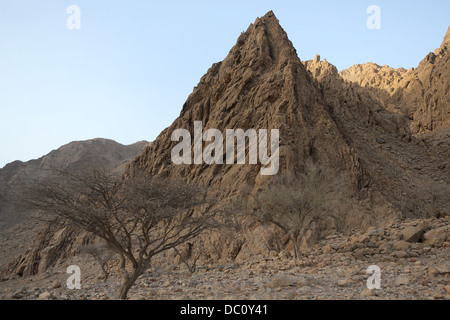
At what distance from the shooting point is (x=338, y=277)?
1080 centimetres

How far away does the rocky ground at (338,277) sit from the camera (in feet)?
27.8

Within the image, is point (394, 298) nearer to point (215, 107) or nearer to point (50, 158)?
point (215, 107)

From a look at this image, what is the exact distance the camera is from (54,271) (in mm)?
27672

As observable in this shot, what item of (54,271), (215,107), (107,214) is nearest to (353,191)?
(215,107)

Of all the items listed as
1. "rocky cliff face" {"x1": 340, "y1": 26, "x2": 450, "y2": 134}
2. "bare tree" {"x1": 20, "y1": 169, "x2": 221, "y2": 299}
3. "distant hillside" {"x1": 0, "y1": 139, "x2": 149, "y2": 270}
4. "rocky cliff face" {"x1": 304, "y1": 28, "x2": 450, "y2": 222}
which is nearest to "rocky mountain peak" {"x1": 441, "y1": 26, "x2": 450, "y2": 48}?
"rocky cliff face" {"x1": 340, "y1": 26, "x2": 450, "y2": 134}

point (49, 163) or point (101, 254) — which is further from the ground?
point (49, 163)

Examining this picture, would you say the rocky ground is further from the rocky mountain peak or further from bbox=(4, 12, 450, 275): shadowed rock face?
the rocky mountain peak

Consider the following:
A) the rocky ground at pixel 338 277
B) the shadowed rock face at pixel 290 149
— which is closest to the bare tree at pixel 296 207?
the rocky ground at pixel 338 277

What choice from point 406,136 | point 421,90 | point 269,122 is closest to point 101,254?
point 269,122

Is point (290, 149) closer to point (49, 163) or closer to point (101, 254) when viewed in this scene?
point (101, 254)

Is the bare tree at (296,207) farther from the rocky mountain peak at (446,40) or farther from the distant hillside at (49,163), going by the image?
the rocky mountain peak at (446,40)

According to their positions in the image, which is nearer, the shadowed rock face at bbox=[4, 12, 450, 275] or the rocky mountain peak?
the shadowed rock face at bbox=[4, 12, 450, 275]

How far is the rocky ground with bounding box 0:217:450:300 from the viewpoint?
8.48 meters
